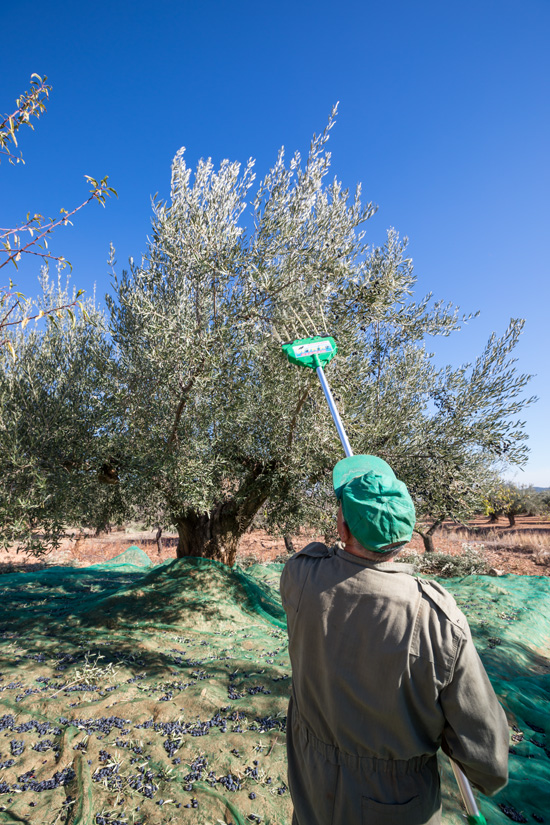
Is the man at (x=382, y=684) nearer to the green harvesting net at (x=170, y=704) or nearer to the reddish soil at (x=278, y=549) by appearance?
the green harvesting net at (x=170, y=704)

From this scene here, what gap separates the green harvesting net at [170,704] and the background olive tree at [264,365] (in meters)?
2.20

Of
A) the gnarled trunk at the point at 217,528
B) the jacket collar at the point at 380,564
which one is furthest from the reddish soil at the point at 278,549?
the jacket collar at the point at 380,564

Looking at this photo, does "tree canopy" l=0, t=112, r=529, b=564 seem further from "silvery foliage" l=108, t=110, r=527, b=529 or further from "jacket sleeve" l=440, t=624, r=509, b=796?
"jacket sleeve" l=440, t=624, r=509, b=796

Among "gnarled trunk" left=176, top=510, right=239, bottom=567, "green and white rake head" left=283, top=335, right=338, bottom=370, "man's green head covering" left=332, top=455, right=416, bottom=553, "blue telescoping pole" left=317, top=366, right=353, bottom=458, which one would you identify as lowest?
"gnarled trunk" left=176, top=510, right=239, bottom=567

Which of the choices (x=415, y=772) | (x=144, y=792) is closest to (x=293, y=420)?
(x=144, y=792)

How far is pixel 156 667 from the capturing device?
226 inches

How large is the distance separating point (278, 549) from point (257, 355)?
20236 mm

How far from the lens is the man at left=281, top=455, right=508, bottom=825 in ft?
5.61

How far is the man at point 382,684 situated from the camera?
1711 millimetres

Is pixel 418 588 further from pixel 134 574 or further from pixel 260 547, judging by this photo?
pixel 260 547

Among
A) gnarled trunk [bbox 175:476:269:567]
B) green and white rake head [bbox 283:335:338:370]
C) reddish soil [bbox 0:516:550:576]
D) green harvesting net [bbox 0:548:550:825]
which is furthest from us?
reddish soil [bbox 0:516:550:576]

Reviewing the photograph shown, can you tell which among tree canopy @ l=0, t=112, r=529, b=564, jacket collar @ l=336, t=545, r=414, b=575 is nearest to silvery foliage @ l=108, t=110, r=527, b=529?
tree canopy @ l=0, t=112, r=529, b=564

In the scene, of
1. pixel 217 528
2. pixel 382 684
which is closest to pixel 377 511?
pixel 382 684

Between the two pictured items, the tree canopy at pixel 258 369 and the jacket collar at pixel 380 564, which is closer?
the jacket collar at pixel 380 564
